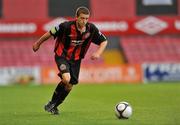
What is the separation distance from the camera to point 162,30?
4006 cm

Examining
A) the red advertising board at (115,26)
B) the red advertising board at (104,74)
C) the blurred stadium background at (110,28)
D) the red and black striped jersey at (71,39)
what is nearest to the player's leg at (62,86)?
the red and black striped jersey at (71,39)

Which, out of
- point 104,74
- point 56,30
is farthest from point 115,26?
point 56,30

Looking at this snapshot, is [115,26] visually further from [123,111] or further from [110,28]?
[123,111]

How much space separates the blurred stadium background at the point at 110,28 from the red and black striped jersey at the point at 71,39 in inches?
978

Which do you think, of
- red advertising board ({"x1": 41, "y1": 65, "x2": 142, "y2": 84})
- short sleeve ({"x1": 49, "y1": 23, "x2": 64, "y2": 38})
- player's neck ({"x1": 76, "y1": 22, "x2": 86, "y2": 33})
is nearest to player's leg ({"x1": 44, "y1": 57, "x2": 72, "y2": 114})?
short sleeve ({"x1": 49, "y1": 23, "x2": 64, "y2": 38})

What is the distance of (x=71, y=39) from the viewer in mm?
12641

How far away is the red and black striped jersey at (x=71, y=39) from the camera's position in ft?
41.2

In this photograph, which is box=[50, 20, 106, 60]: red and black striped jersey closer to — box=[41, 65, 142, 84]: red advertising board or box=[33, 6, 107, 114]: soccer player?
box=[33, 6, 107, 114]: soccer player

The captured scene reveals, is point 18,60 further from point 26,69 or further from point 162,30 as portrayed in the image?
point 162,30

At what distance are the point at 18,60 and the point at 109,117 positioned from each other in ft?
→ 88.3

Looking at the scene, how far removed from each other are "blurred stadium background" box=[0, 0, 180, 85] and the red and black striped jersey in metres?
24.8

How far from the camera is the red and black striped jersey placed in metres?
12.6

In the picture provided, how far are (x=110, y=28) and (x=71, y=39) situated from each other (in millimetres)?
26938

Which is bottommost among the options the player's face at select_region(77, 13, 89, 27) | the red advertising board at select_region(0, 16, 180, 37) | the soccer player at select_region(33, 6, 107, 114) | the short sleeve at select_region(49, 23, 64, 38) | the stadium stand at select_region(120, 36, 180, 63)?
the stadium stand at select_region(120, 36, 180, 63)
